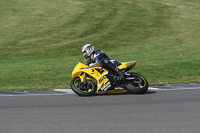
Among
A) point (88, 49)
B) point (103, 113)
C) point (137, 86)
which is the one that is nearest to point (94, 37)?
point (88, 49)

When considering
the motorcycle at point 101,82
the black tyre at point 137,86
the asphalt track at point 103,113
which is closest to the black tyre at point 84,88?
the motorcycle at point 101,82

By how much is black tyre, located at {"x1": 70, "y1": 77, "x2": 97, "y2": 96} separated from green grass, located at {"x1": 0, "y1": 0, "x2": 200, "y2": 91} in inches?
69.0

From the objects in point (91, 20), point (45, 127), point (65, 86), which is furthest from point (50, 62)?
Answer: point (91, 20)

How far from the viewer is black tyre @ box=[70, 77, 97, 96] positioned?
9.95 m

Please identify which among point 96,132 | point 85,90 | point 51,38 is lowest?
point 51,38

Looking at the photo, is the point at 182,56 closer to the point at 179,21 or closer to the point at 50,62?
the point at 50,62

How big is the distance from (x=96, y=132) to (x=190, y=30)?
2117 centimetres

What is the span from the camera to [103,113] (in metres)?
7.83

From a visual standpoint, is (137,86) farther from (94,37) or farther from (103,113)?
(94,37)

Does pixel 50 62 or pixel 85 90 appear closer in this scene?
pixel 85 90

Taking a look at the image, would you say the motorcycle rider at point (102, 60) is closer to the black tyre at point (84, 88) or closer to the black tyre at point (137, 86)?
the black tyre at point (137, 86)

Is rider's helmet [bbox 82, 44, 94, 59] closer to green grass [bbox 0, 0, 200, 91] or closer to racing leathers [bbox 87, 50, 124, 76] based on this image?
racing leathers [bbox 87, 50, 124, 76]

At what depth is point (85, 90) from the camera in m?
10.0

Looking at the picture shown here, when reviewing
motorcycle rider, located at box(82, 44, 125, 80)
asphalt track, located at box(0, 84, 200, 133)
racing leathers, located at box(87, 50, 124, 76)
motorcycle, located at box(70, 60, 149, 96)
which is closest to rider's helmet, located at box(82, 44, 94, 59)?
motorcycle rider, located at box(82, 44, 125, 80)
